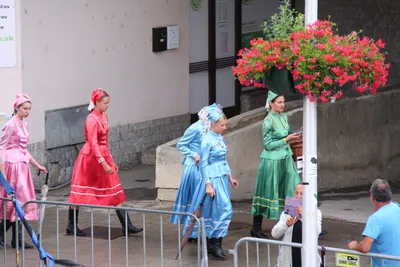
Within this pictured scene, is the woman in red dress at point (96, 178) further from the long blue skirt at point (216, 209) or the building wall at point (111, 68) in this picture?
the building wall at point (111, 68)

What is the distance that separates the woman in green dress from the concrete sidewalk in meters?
0.52

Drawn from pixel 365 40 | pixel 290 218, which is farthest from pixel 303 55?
pixel 290 218

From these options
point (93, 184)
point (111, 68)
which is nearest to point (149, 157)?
point (111, 68)

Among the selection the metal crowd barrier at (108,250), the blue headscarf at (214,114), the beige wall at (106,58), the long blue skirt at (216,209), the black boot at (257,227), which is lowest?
the metal crowd barrier at (108,250)

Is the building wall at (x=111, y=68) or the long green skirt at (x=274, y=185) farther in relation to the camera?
the building wall at (x=111, y=68)

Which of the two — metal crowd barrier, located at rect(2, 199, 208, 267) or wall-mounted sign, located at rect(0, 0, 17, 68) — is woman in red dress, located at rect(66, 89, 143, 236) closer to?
metal crowd barrier, located at rect(2, 199, 208, 267)

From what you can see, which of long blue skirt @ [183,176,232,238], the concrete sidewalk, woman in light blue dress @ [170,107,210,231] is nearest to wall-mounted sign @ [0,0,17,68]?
the concrete sidewalk

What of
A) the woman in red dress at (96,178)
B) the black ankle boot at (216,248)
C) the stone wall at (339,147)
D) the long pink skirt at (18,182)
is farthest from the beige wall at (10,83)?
the black ankle boot at (216,248)

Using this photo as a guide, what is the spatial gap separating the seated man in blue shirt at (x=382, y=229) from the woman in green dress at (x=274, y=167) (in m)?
2.98

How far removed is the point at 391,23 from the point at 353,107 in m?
3.44

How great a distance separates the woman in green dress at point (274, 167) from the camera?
11016 mm

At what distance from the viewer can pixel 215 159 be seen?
34.2 feet

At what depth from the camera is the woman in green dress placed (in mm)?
11016

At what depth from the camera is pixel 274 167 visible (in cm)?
1112
